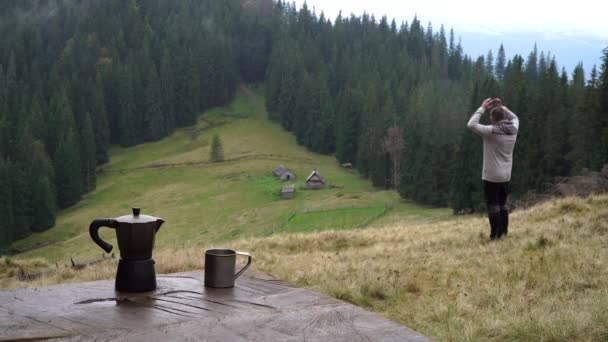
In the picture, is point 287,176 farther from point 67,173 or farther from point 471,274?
point 471,274

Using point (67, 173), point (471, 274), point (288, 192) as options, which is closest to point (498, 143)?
point (471, 274)

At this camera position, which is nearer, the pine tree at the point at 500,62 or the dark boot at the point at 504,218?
the dark boot at the point at 504,218

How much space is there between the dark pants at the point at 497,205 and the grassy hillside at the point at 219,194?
25.7 meters

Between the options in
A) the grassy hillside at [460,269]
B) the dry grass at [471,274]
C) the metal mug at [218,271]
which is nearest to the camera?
the metal mug at [218,271]

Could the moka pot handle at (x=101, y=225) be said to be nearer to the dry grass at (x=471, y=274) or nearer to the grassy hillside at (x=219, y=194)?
the dry grass at (x=471, y=274)

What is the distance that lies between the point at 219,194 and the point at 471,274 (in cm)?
6533

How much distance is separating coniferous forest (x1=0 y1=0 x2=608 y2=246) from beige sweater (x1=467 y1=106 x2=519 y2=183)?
37.9m

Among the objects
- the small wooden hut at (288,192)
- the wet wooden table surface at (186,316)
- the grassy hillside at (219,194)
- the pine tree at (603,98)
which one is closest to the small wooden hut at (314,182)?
the grassy hillside at (219,194)

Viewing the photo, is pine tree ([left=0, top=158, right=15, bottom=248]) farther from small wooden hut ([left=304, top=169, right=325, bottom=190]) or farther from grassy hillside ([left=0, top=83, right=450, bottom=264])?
small wooden hut ([left=304, top=169, right=325, bottom=190])

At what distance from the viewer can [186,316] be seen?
3.61 meters

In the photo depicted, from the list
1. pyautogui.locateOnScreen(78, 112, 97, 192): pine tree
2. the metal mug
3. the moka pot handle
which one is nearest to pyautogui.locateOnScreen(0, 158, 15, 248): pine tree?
pyautogui.locateOnScreen(78, 112, 97, 192): pine tree

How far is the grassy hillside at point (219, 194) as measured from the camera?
51.9 metres

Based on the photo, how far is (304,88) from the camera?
365 feet

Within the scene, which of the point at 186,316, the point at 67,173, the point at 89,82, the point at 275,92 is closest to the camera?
the point at 186,316
